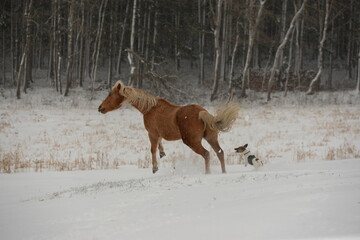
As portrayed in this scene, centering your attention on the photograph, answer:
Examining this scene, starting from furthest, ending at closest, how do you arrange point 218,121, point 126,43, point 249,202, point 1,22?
1. point 126,43
2. point 1,22
3. point 218,121
4. point 249,202

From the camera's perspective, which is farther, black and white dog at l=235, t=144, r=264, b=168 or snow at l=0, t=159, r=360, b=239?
black and white dog at l=235, t=144, r=264, b=168

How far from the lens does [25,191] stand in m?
5.88

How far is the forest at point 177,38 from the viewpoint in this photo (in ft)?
76.5

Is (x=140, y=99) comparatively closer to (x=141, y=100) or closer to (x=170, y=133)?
(x=141, y=100)

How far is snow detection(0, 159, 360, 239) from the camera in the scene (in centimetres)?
281

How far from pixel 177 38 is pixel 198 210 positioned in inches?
1066

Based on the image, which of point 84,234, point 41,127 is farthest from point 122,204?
point 41,127

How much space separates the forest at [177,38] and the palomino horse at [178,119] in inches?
580

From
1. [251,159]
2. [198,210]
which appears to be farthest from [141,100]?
[198,210]

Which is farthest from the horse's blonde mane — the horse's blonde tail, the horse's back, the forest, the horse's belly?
the forest

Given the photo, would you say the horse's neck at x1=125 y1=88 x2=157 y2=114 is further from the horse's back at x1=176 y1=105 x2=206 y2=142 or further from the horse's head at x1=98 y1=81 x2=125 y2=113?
the horse's back at x1=176 y1=105 x2=206 y2=142

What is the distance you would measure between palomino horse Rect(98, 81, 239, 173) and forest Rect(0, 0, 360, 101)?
14.7 m

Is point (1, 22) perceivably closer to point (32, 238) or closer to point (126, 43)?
point (126, 43)

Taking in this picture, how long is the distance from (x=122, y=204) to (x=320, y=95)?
69.3 ft
